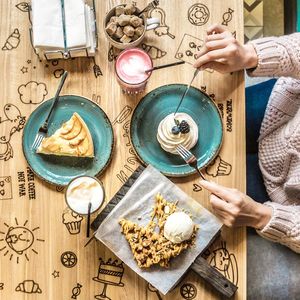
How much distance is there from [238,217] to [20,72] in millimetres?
771

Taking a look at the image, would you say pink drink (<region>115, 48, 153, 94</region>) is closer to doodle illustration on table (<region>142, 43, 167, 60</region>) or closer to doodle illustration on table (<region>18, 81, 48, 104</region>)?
doodle illustration on table (<region>142, 43, 167, 60</region>)

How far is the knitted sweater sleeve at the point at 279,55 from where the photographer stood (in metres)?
1.60

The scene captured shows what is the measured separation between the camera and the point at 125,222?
5.19 feet

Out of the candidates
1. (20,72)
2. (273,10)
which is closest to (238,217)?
(20,72)

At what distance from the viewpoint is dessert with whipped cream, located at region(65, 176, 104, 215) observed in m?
1.54

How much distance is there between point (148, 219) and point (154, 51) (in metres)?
0.50

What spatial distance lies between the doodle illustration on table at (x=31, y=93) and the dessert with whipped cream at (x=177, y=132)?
36 centimetres

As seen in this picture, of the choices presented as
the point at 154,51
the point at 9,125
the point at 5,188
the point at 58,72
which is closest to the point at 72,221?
the point at 5,188

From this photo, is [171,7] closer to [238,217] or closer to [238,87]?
[238,87]

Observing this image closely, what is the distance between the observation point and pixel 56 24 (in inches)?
62.6

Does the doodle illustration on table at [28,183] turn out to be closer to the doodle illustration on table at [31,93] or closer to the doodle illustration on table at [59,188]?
the doodle illustration on table at [59,188]

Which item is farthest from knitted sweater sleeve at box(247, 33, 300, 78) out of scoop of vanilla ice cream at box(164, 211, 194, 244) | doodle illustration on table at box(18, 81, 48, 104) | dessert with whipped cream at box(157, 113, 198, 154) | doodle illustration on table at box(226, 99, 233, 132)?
doodle illustration on table at box(18, 81, 48, 104)

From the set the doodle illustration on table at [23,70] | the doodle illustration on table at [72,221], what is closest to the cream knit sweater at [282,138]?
the doodle illustration on table at [72,221]

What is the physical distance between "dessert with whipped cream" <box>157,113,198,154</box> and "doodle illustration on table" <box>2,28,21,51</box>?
495mm
